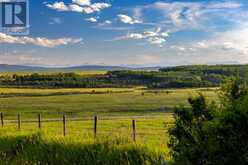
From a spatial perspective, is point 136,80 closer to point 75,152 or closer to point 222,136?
point 75,152

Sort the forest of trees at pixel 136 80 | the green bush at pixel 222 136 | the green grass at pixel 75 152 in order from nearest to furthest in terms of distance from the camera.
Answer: the green bush at pixel 222 136, the green grass at pixel 75 152, the forest of trees at pixel 136 80

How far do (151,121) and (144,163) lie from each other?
30.6m

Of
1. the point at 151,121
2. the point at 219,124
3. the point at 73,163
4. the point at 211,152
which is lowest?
the point at 151,121

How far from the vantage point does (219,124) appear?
543cm

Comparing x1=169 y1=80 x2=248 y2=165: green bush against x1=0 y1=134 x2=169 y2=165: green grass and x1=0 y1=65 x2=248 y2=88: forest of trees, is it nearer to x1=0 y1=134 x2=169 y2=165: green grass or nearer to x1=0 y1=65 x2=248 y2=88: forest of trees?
x1=0 y1=134 x2=169 y2=165: green grass

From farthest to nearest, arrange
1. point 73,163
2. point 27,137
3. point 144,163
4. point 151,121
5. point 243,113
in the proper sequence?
point 151,121 < point 27,137 < point 73,163 < point 144,163 < point 243,113

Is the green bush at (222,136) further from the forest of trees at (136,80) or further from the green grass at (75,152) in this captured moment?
the forest of trees at (136,80)

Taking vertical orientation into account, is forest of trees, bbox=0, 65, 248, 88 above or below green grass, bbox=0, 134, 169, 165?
below

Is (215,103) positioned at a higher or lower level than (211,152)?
higher

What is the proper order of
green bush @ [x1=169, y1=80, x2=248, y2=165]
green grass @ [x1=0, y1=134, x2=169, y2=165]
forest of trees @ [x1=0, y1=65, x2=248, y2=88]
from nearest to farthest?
green bush @ [x1=169, y1=80, x2=248, y2=165] → green grass @ [x1=0, y1=134, x2=169, y2=165] → forest of trees @ [x1=0, y1=65, x2=248, y2=88]

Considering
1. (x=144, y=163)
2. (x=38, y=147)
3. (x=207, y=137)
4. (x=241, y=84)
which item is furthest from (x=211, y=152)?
(x=38, y=147)

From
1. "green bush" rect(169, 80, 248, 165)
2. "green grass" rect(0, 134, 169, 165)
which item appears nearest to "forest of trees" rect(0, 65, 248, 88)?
"green grass" rect(0, 134, 169, 165)

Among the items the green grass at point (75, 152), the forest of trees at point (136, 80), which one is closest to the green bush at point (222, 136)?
the green grass at point (75, 152)

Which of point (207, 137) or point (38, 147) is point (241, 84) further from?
point (38, 147)
